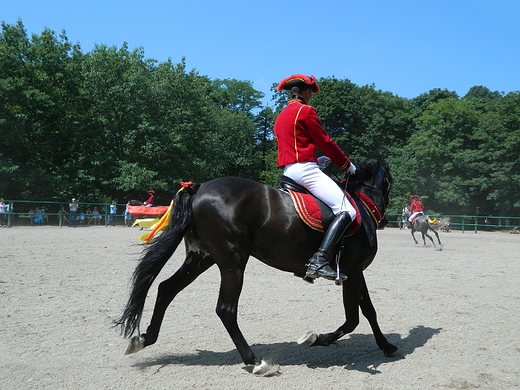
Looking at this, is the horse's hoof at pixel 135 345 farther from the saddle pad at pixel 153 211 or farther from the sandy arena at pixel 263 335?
the saddle pad at pixel 153 211

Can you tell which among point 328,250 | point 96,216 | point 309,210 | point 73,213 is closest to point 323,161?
point 309,210

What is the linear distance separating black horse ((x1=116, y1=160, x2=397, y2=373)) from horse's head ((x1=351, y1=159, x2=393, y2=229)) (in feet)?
1.55

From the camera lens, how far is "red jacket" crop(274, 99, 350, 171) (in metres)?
5.29

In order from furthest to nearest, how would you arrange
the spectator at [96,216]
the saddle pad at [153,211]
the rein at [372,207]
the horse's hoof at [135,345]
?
1. the spectator at [96,216]
2. the saddle pad at [153,211]
3. the rein at [372,207]
4. the horse's hoof at [135,345]

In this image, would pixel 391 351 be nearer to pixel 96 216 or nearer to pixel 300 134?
pixel 300 134

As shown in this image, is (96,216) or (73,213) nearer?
(73,213)

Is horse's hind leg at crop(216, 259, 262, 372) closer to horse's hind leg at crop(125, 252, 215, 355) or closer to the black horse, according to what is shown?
the black horse

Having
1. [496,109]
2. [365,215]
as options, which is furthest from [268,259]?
[496,109]

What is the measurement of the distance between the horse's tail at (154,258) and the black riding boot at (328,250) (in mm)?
1348

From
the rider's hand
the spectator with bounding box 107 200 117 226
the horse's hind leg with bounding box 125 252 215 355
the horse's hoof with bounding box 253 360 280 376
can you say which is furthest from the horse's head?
the spectator with bounding box 107 200 117 226

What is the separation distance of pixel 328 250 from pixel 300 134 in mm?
1251

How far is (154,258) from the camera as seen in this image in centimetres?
515

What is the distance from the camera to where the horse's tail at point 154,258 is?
16.7 feet

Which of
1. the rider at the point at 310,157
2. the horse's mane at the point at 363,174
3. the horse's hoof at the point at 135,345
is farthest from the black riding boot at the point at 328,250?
the horse's hoof at the point at 135,345
